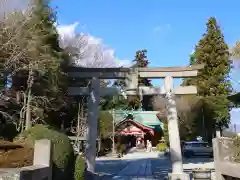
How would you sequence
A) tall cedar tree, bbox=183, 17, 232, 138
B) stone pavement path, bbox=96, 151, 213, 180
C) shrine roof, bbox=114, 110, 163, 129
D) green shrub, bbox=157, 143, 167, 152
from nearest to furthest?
stone pavement path, bbox=96, 151, 213, 180 < tall cedar tree, bbox=183, 17, 232, 138 < green shrub, bbox=157, 143, 167, 152 < shrine roof, bbox=114, 110, 163, 129

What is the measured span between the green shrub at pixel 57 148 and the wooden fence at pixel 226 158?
160 inches

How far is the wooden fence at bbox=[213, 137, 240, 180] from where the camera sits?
8.33 m

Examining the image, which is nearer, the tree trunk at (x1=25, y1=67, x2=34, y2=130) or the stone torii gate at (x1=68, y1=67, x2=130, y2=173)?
the tree trunk at (x1=25, y1=67, x2=34, y2=130)

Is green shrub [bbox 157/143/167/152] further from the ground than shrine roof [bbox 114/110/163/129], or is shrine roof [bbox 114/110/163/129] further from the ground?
shrine roof [bbox 114/110/163/129]

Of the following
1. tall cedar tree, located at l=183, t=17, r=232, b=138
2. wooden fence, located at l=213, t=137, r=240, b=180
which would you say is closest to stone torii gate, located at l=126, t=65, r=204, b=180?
wooden fence, located at l=213, t=137, r=240, b=180

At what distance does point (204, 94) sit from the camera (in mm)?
35031

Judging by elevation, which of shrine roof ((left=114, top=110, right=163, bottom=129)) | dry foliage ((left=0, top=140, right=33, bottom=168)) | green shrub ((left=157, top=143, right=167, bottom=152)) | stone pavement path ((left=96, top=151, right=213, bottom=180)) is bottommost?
stone pavement path ((left=96, top=151, right=213, bottom=180))

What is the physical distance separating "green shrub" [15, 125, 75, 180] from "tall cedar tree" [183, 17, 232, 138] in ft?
83.0

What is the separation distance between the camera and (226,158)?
9008mm

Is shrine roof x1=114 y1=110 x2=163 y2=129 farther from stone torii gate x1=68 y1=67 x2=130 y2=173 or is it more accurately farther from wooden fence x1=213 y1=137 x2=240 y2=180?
wooden fence x1=213 y1=137 x2=240 y2=180

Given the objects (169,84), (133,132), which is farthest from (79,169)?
(133,132)

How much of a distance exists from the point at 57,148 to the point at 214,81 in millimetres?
27723

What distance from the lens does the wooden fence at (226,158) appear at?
833 cm

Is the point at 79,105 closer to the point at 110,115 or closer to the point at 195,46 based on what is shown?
the point at 110,115
